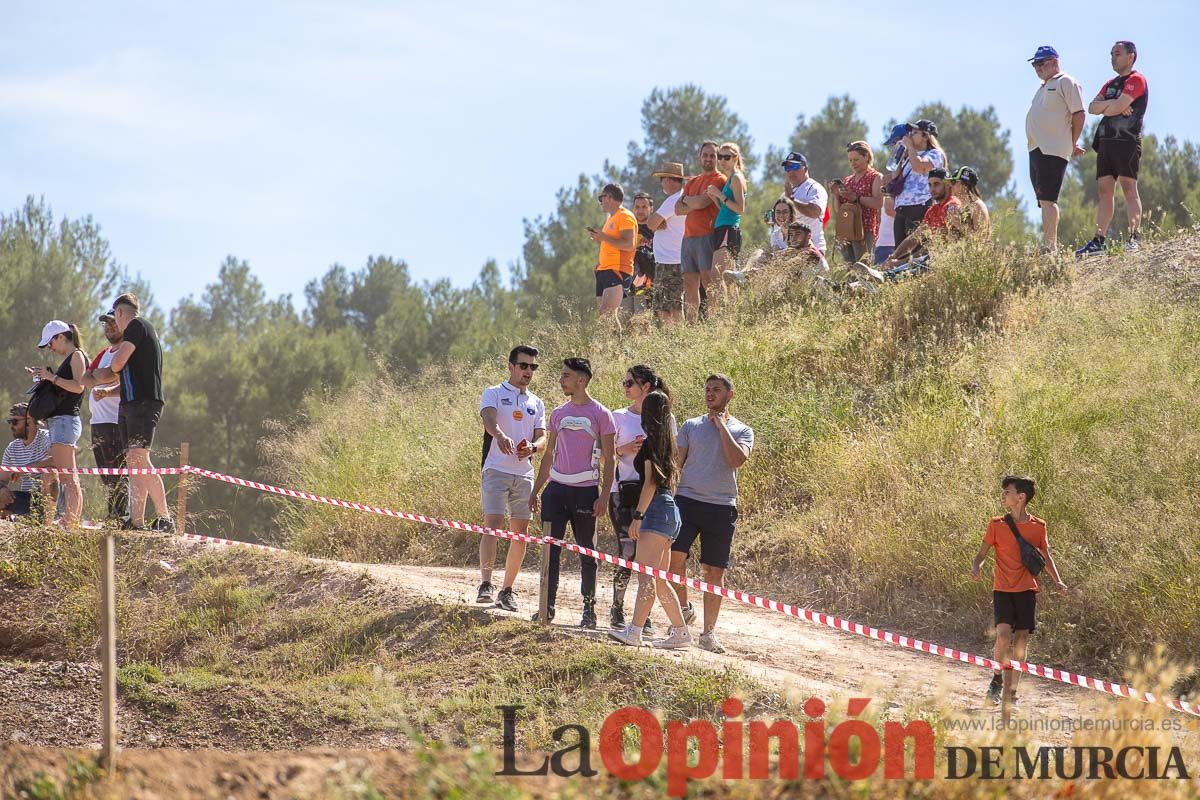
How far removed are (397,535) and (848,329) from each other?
18.5ft

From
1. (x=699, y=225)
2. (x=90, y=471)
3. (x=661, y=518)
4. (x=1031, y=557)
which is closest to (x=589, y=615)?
(x=661, y=518)

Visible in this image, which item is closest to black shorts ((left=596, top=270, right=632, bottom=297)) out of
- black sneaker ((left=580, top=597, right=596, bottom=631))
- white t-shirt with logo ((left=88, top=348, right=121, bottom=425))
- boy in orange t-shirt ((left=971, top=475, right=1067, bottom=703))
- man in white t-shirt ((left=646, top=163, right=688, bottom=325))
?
man in white t-shirt ((left=646, top=163, right=688, bottom=325))

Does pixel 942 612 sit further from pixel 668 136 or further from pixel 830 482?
pixel 668 136

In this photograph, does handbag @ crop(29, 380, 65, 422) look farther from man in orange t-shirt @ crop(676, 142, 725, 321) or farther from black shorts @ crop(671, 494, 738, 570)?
man in orange t-shirt @ crop(676, 142, 725, 321)

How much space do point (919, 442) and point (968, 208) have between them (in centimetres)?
428

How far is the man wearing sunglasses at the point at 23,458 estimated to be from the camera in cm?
1309

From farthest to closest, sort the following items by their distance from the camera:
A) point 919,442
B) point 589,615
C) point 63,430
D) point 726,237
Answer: point 726,237 < point 919,442 < point 63,430 < point 589,615

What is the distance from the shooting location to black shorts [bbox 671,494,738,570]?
9352 millimetres

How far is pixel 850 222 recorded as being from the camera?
16656 millimetres

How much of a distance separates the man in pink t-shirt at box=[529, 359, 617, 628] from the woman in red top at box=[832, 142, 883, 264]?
764cm

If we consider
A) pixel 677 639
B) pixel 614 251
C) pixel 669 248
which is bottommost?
pixel 677 639

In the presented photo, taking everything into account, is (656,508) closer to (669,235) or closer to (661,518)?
(661,518)

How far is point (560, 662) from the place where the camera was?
8750mm

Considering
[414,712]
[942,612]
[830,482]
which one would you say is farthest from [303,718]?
[830,482]
